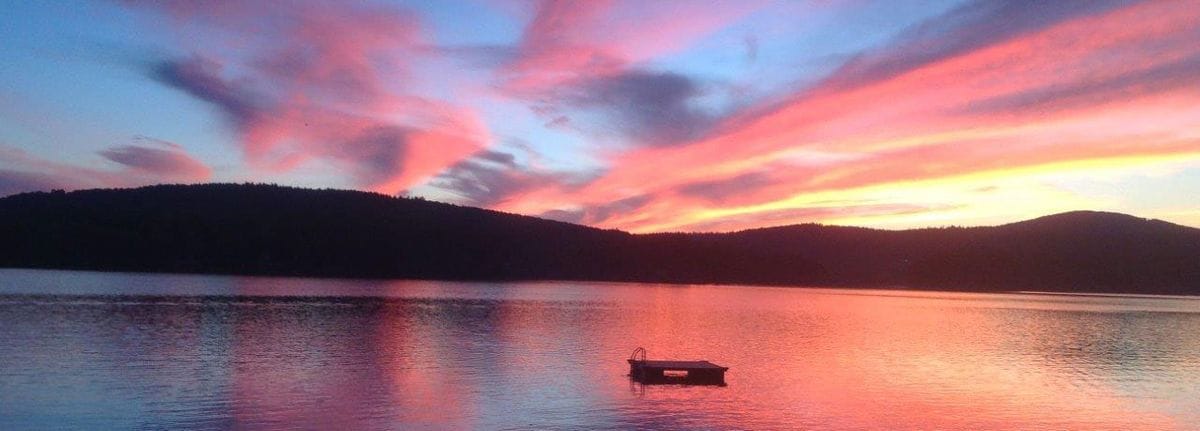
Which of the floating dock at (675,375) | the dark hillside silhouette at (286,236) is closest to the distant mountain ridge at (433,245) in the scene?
the dark hillside silhouette at (286,236)

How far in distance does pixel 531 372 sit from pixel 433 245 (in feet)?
402

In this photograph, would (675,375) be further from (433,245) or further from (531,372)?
(433,245)

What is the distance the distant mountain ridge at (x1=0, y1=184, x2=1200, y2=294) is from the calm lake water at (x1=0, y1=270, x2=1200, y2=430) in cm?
7485

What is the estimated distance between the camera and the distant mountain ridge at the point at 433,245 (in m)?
131

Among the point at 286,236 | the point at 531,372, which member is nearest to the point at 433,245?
the point at 286,236

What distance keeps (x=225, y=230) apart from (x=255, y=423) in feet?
409

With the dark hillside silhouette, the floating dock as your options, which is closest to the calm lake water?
the floating dock

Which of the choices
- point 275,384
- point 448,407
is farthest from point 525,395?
point 275,384

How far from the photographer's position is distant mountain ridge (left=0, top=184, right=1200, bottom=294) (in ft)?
430

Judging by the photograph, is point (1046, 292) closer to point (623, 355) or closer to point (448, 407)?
point (623, 355)

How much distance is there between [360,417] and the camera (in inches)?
850

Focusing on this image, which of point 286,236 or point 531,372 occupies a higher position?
point 286,236

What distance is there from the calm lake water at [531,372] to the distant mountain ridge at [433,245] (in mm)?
74847

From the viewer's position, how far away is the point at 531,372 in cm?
3081
